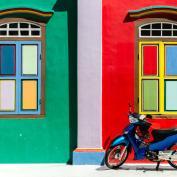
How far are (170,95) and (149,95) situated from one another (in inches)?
17.6

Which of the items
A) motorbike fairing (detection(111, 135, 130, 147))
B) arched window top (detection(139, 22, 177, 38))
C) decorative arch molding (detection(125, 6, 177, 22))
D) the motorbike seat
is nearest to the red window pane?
arched window top (detection(139, 22, 177, 38))

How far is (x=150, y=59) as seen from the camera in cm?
1254

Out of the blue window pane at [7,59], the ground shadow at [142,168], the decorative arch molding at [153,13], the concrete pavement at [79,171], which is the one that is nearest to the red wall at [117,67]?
the decorative arch molding at [153,13]

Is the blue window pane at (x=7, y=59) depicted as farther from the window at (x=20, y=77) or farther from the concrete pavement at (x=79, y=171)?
the concrete pavement at (x=79, y=171)

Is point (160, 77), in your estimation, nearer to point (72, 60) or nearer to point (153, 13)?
point (153, 13)

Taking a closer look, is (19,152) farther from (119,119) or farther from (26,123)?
(119,119)

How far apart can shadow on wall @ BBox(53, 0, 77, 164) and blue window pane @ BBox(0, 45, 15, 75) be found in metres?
1.24

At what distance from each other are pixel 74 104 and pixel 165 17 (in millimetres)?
2679

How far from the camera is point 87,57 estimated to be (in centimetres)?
1234

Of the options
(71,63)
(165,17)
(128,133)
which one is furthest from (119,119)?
(165,17)

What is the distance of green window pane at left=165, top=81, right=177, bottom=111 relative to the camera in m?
12.5

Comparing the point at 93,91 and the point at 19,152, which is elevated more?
the point at 93,91

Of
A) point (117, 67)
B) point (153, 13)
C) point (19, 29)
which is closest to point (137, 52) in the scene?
point (117, 67)

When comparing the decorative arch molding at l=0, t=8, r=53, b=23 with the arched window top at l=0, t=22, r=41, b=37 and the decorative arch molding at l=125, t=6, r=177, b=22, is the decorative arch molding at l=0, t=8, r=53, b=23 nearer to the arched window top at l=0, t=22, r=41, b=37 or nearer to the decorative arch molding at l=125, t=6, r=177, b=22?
the arched window top at l=0, t=22, r=41, b=37
